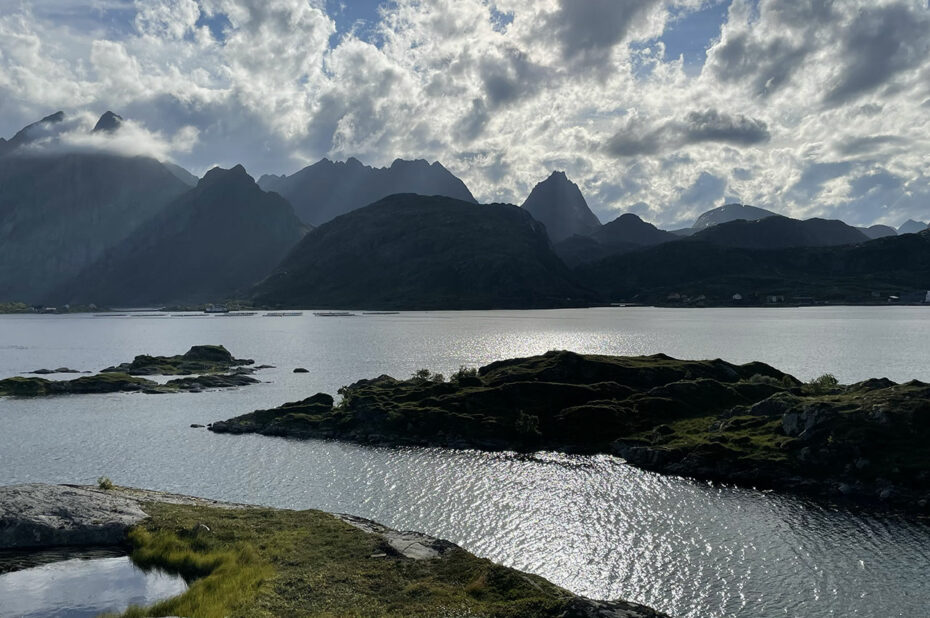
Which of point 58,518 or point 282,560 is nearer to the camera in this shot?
point 282,560

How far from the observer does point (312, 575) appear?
3681 cm

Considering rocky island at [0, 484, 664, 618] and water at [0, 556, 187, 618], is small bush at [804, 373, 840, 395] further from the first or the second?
water at [0, 556, 187, 618]

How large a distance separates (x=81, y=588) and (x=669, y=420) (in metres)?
92.1

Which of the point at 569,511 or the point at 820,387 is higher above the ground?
the point at 820,387

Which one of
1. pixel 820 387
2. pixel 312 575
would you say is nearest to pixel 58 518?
pixel 312 575

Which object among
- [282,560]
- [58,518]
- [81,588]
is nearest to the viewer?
[81,588]

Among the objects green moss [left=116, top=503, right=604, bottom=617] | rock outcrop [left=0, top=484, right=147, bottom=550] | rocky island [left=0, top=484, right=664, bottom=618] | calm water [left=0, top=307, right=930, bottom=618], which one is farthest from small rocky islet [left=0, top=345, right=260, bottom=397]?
green moss [left=116, top=503, right=604, bottom=617]

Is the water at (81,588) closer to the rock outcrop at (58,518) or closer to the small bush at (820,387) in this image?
the rock outcrop at (58,518)

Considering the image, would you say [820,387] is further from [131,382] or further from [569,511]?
[131,382]

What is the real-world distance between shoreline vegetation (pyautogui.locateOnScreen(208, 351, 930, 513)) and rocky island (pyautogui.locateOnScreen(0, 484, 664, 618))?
52.4 m

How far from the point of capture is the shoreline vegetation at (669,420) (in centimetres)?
7756

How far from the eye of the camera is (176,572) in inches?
1479

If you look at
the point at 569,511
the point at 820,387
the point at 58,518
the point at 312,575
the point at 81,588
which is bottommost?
the point at 569,511

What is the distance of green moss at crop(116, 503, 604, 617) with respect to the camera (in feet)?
104
